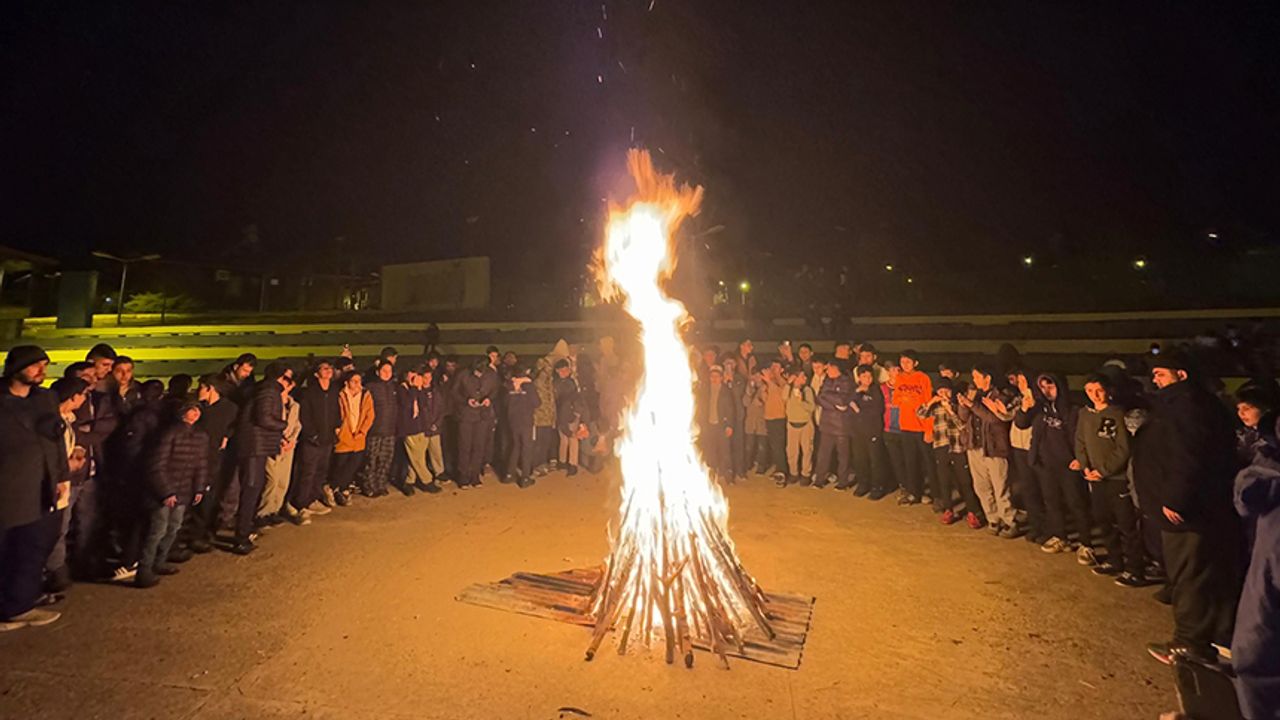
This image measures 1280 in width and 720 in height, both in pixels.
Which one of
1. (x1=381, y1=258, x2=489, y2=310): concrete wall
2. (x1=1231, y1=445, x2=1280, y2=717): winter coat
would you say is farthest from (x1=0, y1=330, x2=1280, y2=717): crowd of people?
(x1=381, y1=258, x2=489, y2=310): concrete wall

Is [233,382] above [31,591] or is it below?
above

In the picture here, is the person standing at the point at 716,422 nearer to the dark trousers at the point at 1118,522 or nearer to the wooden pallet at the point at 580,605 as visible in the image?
the wooden pallet at the point at 580,605

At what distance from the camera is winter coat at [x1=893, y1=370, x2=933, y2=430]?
852 centimetres

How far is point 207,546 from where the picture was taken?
21.2ft

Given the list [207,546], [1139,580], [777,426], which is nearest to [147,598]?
[207,546]

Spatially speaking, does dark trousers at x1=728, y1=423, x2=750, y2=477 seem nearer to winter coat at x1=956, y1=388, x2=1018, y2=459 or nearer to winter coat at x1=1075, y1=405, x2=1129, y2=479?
winter coat at x1=956, y1=388, x2=1018, y2=459

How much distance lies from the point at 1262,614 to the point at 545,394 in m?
9.35

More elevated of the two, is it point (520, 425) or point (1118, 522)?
point (520, 425)

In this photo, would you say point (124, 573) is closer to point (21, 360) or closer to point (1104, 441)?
point (21, 360)

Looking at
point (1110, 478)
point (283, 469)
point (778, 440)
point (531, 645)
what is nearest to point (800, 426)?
point (778, 440)

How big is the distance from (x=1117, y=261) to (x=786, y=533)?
127ft

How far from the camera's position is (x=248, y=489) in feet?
22.1

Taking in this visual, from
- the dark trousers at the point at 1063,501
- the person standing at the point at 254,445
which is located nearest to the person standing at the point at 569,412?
the person standing at the point at 254,445

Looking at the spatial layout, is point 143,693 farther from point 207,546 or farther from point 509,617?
point 207,546
